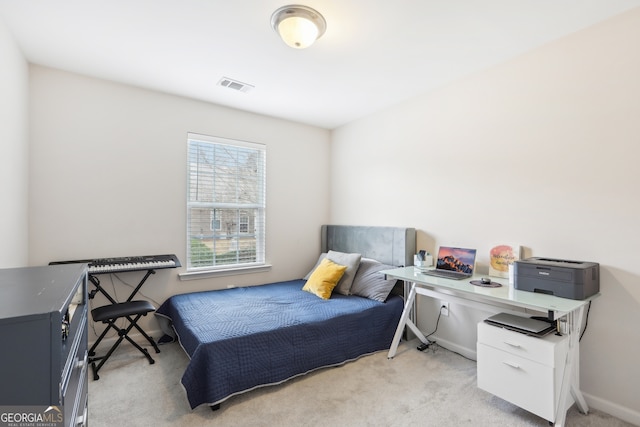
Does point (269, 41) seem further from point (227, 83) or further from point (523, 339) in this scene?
point (523, 339)

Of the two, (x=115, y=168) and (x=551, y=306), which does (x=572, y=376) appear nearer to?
(x=551, y=306)

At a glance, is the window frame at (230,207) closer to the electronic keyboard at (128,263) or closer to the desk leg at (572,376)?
the electronic keyboard at (128,263)

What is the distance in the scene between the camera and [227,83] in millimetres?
3018

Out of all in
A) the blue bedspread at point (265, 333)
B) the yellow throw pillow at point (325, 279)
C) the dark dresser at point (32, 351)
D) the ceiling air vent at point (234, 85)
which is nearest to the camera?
the dark dresser at point (32, 351)

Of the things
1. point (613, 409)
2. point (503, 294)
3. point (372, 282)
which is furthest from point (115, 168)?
point (613, 409)

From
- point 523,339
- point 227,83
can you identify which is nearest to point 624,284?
point 523,339

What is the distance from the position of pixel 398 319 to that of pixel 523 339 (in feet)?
4.14

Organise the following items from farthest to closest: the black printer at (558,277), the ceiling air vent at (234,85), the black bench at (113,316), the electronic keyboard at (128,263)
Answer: the ceiling air vent at (234,85) → the electronic keyboard at (128,263) → the black bench at (113,316) → the black printer at (558,277)

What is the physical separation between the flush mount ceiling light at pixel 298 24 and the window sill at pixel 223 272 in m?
2.57

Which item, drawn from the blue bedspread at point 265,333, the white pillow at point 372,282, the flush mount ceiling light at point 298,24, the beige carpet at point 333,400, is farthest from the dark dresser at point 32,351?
the white pillow at point 372,282

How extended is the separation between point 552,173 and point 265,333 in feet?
8.12

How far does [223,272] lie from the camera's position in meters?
3.65

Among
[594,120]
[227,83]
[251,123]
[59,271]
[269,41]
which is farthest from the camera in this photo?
[251,123]

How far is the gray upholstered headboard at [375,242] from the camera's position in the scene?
3258 mm
